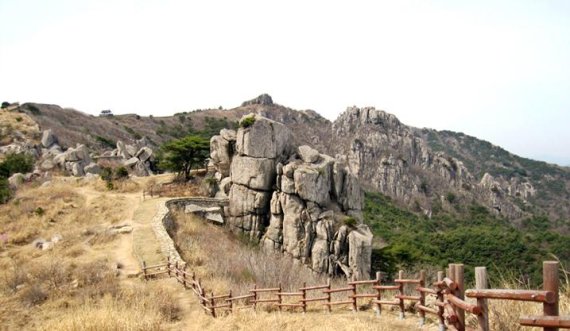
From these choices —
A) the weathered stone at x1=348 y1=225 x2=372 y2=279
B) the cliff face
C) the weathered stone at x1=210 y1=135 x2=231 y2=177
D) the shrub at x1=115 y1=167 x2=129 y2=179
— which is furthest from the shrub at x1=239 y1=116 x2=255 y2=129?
the cliff face

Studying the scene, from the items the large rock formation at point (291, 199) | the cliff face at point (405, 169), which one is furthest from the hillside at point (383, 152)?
the large rock formation at point (291, 199)

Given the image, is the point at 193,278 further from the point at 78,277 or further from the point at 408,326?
the point at 408,326

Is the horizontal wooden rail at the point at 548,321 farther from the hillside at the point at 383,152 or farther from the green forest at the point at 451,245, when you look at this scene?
the hillside at the point at 383,152

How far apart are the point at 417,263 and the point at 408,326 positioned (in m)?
22.6

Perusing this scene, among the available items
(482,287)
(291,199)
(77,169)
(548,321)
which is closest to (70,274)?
(482,287)

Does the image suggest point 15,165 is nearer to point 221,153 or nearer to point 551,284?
point 221,153

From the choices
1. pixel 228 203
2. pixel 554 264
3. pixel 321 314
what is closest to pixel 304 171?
pixel 228 203

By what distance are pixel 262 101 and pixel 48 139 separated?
85.4 meters

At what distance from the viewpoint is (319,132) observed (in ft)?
355

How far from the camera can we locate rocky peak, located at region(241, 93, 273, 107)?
13175 cm

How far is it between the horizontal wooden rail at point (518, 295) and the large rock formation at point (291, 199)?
23484 millimetres

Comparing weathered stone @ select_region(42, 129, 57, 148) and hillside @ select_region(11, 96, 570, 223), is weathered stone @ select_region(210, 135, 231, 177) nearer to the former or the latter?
weathered stone @ select_region(42, 129, 57, 148)

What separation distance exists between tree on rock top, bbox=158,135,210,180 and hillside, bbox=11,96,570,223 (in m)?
28.3

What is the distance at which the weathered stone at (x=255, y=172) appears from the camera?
3198 cm
